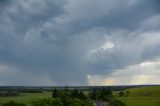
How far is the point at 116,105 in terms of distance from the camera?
476ft

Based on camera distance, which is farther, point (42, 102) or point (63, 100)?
point (63, 100)

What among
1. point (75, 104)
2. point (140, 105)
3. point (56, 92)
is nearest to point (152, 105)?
point (140, 105)

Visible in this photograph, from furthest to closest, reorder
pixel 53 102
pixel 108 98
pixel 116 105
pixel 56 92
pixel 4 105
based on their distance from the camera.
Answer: pixel 108 98, pixel 56 92, pixel 116 105, pixel 53 102, pixel 4 105

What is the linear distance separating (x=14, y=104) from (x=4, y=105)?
A: 3426 mm

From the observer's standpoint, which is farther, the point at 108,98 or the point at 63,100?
the point at 108,98

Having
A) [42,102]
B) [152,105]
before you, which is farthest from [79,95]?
[42,102]

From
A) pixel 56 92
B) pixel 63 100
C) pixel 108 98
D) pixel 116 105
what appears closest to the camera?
pixel 63 100

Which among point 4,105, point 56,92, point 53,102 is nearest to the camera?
point 4,105

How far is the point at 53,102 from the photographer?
122438mm

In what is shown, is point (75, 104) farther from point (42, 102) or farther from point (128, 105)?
point (128, 105)

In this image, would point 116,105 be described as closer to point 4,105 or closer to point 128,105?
point 128,105

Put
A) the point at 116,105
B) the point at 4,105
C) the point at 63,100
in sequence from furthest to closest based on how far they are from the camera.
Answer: the point at 116,105, the point at 63,100, the point at 4,105

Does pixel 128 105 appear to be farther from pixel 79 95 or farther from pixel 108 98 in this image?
pixel 108 98

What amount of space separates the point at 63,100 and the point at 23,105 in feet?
84.0
